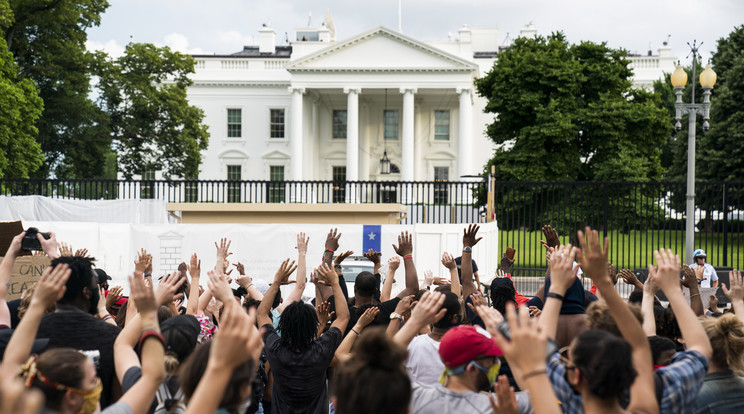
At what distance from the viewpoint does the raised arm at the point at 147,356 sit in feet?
9.43

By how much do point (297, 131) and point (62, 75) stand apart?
73.2 feet

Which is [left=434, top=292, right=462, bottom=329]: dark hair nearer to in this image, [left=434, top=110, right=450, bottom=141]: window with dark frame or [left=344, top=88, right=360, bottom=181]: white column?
[left=344, top=88, right=360, bottom=181]: white column

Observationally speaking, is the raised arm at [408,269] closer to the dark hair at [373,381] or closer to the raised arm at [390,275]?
the raised arm at [390,275]

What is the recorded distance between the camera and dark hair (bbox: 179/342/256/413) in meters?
2.66

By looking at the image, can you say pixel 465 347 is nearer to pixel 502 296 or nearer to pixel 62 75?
pixel 502 296

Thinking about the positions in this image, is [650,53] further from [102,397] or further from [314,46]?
[102,397]

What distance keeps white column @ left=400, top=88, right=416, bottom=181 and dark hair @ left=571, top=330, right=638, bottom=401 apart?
4940 centimetres

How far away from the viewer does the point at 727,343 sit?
3674 millimetres

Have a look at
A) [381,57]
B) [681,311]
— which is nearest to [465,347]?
[681,311]

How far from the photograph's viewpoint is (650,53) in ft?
238

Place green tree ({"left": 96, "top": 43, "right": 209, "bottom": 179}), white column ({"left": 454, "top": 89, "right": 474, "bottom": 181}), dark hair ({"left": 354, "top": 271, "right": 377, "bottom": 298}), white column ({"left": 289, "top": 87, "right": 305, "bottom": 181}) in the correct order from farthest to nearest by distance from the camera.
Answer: white column ({"left": 289, "top": 87, "right": 305, "bottom": 181})
white column ({"left": 454, "top": 89, "right": 474, "bottom": 181})
green tree ({"left": 96, "top": 43, "right": 209, "bottom": 179})
dark hair ({"left": 354, "top": 271, "right": 377, "bottom": 298})

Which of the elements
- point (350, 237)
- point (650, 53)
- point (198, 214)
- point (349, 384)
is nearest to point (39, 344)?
point (349, 384)

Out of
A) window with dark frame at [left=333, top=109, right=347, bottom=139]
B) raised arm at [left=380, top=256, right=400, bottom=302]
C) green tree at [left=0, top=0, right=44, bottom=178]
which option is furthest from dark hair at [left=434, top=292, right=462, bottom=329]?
window with dark frame at [left=333, top=109, right=347, bottom=139]

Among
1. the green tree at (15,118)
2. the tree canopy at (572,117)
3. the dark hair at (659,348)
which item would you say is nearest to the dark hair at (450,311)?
the dark hair at (659,348)
